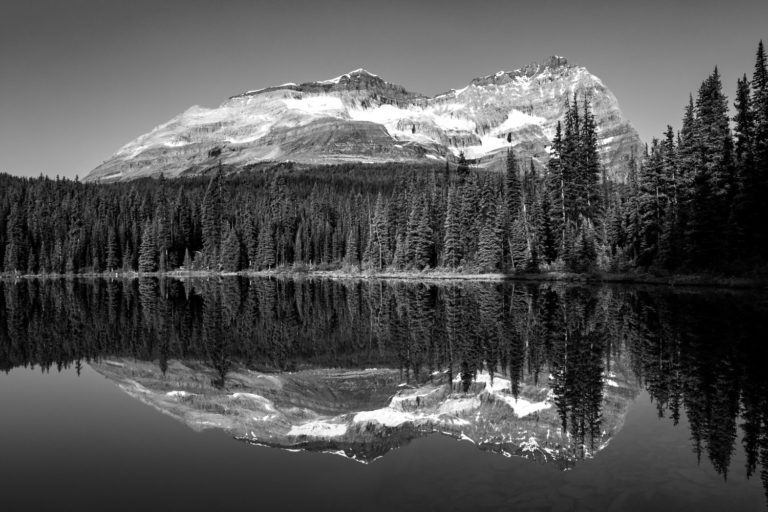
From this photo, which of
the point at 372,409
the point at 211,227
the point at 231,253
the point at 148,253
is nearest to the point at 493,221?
the point at 372,409

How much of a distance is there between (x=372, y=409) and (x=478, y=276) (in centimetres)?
7521

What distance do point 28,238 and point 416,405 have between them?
16831cm

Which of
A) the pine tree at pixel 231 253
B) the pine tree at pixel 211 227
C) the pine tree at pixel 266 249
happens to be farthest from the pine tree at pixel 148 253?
the pine tree at pixel 266 249

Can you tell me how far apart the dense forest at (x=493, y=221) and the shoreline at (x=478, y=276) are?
1695 mm

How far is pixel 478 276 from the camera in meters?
93.1

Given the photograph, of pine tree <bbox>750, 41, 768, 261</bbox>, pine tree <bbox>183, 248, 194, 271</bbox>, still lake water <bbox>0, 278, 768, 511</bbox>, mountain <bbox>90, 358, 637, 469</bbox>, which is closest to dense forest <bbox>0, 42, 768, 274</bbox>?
pine tree <bbox>750, 41, 768, 261</bbox>

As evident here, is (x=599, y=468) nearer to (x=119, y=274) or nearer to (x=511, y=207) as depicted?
(x=511, y=207)

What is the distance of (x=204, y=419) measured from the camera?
18766 millimetres

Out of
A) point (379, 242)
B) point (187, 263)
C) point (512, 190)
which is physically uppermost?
point (512, 190)

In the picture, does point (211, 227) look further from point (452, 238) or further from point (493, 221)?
point (493, 221)

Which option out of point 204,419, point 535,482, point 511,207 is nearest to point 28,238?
point 511,207

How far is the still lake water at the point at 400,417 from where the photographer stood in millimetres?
12328

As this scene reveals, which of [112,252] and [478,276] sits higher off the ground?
[112,252]

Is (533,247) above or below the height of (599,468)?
above
